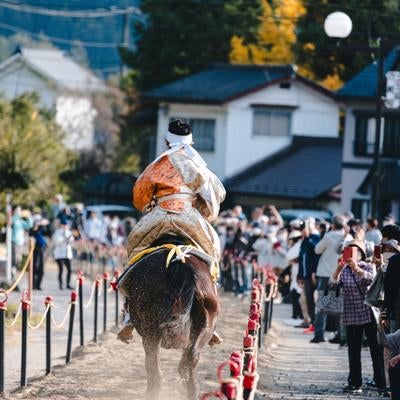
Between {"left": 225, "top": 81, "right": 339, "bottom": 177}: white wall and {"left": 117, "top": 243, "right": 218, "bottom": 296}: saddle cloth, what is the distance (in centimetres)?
4435

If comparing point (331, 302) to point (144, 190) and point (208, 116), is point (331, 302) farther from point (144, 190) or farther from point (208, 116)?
point (208, 116)

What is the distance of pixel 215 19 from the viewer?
209 ft

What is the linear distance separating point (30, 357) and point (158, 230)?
5613 millimetres

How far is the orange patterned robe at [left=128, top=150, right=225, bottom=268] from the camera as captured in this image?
14.5 meters

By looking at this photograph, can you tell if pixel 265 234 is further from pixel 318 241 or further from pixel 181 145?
pixel 181 145

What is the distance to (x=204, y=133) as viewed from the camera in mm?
59594

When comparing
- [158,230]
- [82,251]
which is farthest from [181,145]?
[82,251]

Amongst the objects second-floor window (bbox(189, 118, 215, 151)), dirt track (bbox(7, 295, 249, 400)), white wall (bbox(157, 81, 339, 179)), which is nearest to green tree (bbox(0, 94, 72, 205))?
second-floor window (bbox(189, 118, 215, 151))

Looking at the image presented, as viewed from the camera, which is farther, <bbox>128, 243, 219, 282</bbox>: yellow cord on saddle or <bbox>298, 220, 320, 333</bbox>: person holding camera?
<bbox>298, 220, 320, 333</bbox>: person holding camera

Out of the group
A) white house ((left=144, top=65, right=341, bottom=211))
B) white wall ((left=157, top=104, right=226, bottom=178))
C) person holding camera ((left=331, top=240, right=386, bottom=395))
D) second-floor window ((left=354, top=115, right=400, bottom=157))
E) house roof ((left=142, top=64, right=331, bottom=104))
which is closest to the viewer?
person holding camera ((left=331, top=240, right=386, bottom=395))

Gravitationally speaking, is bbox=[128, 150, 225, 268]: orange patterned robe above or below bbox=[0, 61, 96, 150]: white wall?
below

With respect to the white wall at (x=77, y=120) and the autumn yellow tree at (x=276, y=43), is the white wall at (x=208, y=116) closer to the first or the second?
the autumn yellow tree at (x=276, y=43)

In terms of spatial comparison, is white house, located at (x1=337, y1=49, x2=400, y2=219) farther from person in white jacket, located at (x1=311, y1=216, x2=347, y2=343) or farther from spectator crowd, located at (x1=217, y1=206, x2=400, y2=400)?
person in white jacket, located at (x1=311, y1=216, x2=347, y2=343)

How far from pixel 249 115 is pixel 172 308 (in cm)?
4599
